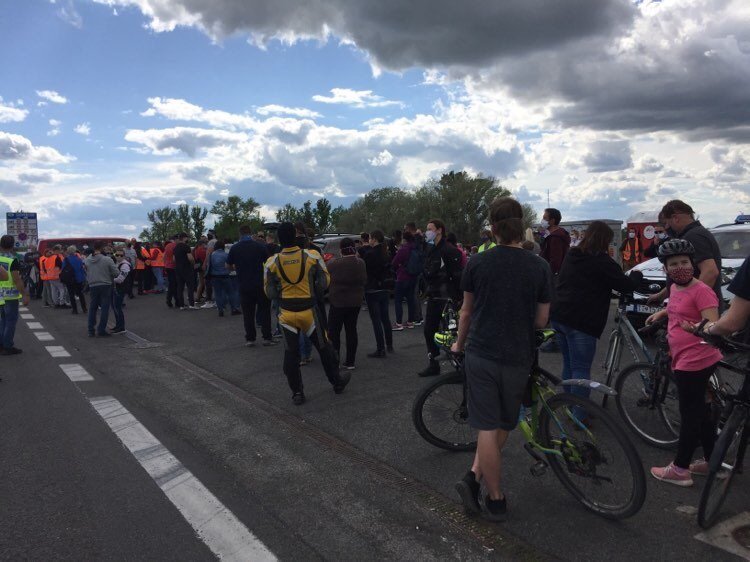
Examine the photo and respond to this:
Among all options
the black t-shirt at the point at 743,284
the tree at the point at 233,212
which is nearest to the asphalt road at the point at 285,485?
the black t-shirt at the point at 743,284

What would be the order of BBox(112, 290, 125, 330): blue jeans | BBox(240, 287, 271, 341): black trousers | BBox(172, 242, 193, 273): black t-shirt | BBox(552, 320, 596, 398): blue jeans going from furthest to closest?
1. BBox(172, 242, 193, 273): black t-shirt
2. BBox(112, 290, 125, 330): blue jeans
3. BBox(240, 287, 271, 341): black trousers
4. BBox(552, 320, 596, 398): blue jeans

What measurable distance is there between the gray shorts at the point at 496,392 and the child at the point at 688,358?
4.02 ft

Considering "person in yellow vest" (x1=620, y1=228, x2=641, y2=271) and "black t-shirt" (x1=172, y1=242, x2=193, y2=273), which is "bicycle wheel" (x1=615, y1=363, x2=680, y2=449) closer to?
"black t-shirt" (x1=172, y1=242, x2=193, y2=273)

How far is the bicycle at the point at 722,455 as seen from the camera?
3.46 metres

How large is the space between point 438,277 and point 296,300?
6.73ft

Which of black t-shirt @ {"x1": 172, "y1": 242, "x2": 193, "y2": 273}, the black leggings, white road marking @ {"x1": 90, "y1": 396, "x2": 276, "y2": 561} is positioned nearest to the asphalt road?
white road marking @ {"x1": 90, "y1": 396, "x2": 276, "y2": 561}

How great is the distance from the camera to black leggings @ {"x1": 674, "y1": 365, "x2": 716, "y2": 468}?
4031 mm

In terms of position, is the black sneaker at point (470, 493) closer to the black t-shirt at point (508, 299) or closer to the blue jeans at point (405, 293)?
the black t-shirt at point (508, 299)

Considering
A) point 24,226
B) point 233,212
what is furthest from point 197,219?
point 24,226

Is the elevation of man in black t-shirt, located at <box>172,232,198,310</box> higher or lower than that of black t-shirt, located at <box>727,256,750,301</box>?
lower

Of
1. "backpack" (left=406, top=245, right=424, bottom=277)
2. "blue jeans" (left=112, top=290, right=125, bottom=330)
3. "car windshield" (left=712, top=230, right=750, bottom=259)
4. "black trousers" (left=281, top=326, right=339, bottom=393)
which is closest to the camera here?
"black trousers" (left=281, top=326, right=339, bottom=393)

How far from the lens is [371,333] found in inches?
448

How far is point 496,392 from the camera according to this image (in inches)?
142

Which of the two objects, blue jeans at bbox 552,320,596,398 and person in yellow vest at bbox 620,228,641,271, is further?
person in yellow vest at bbox 620,228,641,271
